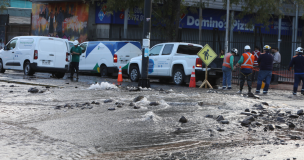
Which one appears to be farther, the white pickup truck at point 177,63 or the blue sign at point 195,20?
the blue sign at point 195,20

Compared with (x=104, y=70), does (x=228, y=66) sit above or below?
above

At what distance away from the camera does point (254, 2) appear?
66.7 feet

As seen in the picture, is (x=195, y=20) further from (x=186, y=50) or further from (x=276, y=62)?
(x=186, y=50)

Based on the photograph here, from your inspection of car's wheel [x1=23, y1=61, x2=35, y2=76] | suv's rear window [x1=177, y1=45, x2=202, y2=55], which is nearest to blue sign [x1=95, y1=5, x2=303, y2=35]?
car's wheel [x1=23, y1=61, x2=35, y2=76]

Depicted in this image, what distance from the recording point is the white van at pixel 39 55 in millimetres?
17438

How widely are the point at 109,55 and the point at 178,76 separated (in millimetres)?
5044

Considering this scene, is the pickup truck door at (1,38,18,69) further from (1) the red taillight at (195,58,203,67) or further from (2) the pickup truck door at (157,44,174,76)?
(1) the red taillight at (195,58,203,67)

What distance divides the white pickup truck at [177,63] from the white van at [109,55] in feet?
6.90

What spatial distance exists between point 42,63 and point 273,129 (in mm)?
13300

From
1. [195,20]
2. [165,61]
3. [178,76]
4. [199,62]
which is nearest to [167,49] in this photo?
[165,61]

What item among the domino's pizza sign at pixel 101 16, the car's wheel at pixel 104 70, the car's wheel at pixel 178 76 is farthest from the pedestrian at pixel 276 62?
the domino's pizza sign at pixel 101 16

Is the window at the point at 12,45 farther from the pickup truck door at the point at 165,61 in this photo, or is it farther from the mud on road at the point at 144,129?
the mud on road at the point at 144,129

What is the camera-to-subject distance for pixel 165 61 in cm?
1638

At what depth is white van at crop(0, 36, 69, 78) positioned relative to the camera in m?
17.4
